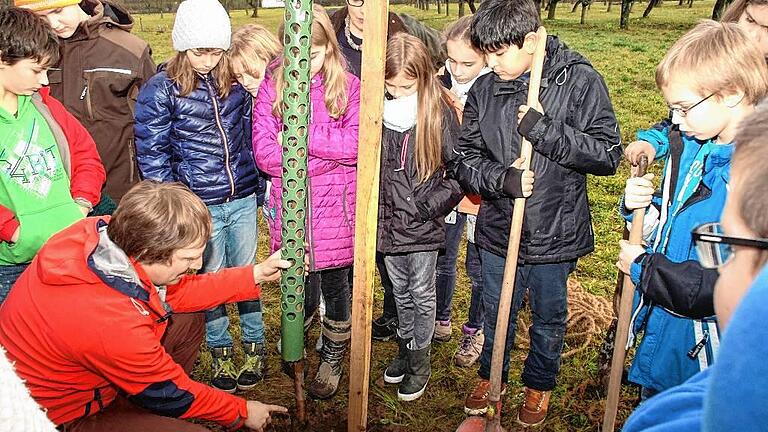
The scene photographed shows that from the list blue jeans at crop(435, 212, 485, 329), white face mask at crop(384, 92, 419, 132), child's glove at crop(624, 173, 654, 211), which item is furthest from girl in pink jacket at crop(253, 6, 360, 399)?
child's glove at crop(624, 173, 654, 211)

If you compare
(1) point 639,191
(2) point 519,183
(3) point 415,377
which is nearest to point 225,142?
(2) point 519,183

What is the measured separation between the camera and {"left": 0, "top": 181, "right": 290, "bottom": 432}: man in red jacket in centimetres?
240

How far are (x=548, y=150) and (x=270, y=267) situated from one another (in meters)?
1.28

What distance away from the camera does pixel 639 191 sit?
2.61 meters

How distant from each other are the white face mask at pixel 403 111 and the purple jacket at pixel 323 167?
0.17m

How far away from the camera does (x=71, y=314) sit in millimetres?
2383

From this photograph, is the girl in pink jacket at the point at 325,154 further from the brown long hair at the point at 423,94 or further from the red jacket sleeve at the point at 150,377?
the red jacket sleeve at the point at 150,377

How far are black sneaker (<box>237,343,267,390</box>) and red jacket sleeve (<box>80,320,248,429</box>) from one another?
3.83 ft

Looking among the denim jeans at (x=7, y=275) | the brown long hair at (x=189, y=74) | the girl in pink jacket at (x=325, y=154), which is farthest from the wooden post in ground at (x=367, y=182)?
the denim jeans at (x=7, y=275)

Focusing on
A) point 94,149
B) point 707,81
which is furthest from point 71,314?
point 707,81

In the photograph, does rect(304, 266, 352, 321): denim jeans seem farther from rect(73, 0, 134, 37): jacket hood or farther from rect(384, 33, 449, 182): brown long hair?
rect(73, 0, 134, 37): jacket hood

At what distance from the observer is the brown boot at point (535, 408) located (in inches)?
140

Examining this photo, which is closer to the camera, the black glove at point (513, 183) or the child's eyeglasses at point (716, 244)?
the child's eyeglasses at point (716, 244)

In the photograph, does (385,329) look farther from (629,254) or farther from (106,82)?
(106,82)
